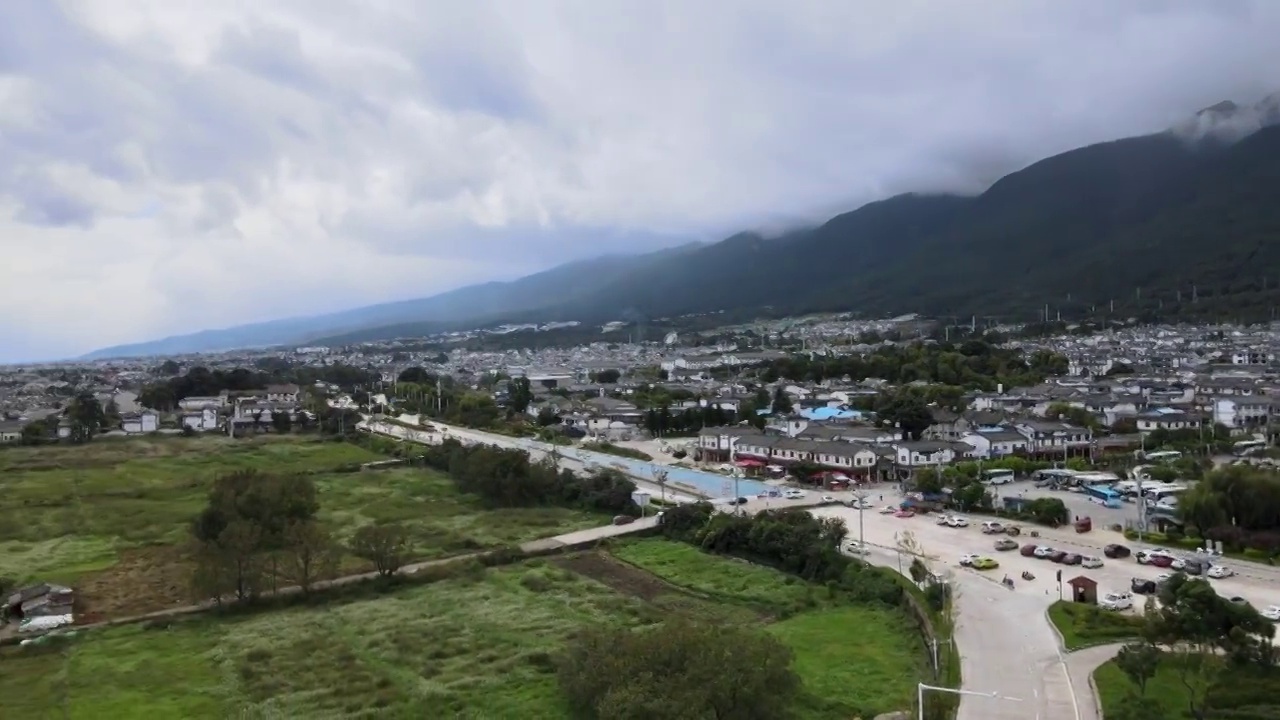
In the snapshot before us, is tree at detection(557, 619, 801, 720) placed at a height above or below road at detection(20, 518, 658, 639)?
above

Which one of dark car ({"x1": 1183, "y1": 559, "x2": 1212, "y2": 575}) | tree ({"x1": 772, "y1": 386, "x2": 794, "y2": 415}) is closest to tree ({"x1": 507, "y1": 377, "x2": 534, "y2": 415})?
tree ({"x1": 772, "y1": 386, "x2": 794, "y2": 415})

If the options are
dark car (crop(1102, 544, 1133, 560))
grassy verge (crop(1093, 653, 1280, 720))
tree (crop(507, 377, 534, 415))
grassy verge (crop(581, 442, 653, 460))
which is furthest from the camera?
tree (crop(507, 377, 534, 415))

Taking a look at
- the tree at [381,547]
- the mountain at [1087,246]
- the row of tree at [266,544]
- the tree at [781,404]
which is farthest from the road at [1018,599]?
the mountain at [1087,246]

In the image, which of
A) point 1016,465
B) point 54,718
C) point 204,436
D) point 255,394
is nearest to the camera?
point 54,718

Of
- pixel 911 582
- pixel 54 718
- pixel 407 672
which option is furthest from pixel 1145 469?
pixel 54 718

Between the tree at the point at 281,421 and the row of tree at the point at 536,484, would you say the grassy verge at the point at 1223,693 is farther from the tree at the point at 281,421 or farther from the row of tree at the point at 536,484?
the tree at the point at 281,421

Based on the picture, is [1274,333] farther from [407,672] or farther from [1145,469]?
[407,672]

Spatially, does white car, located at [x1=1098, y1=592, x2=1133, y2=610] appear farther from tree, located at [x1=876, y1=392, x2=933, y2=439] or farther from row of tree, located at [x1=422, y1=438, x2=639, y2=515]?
tree, located at [x1=876, y1=392, x2=933, y2=439]

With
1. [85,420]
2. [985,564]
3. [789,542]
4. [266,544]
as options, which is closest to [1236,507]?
[985,564]
